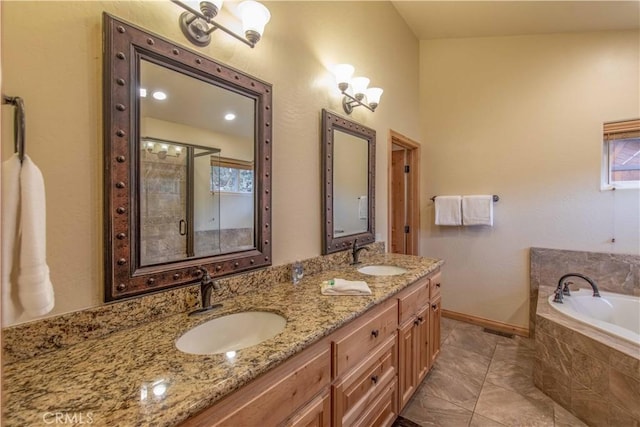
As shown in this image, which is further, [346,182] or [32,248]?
[346,182]

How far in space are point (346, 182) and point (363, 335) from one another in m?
1.16

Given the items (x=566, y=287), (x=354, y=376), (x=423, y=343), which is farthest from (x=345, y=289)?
(x=566, y=287)

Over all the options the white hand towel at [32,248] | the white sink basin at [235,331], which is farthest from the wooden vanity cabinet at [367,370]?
the white hand towel at [32,248]

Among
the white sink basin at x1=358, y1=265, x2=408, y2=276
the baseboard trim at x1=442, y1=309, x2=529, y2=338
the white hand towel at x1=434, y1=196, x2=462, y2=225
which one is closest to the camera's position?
the white sink basin at x1=358, y1=265, x2=408, y2=276

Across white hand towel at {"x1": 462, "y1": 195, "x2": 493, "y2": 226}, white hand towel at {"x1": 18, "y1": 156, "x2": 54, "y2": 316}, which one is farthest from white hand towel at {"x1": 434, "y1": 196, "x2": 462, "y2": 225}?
white hand towel at {"x1": 18, "y1": 156, "x2": 54, "y2": 316}

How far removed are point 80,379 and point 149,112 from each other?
0.87 meters

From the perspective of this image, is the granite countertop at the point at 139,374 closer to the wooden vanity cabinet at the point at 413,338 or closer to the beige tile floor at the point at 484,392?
the wooden vanity cabinet at the point at 413,338

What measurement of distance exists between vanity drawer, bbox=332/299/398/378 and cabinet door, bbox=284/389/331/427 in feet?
0.31

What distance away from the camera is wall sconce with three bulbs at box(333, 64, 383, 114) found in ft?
6.43

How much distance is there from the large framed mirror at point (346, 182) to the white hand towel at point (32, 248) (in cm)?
140

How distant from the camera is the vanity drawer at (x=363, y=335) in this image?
1175mm

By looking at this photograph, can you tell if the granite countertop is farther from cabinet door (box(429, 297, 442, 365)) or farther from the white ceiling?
the white ceiling

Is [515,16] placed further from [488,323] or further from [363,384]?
[363,384]

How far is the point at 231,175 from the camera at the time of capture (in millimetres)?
1416
